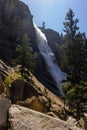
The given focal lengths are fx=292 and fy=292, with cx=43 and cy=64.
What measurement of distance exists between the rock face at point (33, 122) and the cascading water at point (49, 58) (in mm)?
57092

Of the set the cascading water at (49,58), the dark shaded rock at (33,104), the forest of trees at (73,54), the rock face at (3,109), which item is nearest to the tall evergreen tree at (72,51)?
the forest of trees at (73,54)

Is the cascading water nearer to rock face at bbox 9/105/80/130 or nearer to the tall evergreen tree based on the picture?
the tall evergreen tree

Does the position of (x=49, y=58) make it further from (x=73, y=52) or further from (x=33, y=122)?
(x=33, y=122)

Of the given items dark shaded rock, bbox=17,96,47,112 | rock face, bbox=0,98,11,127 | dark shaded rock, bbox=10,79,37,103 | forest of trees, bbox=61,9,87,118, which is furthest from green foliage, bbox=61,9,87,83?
rock face, bbox=0,98,11,127

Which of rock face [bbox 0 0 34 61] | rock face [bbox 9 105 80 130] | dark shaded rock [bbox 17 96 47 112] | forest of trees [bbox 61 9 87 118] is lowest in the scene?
dark shaded rock [bbox 17 96 47 112]

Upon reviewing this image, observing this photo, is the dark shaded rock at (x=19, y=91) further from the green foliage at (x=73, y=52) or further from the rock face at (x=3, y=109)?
the rock face at (x=3, y=109)

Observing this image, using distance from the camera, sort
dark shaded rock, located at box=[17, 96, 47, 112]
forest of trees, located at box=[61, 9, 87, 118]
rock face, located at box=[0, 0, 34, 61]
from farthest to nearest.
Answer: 1. rock face, located at box=[0, 0, 34, 61]
2. forest of trees, located at box=[61, 9, 87, 118]
3. dark shaded rock, located at box=[17, 96, 47, 112]

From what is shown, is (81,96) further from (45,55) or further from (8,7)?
(8,7)

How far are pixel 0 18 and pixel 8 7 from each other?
421 cm

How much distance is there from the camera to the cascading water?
69.4 metres

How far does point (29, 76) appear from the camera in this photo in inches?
2026

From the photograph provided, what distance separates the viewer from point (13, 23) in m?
76.3

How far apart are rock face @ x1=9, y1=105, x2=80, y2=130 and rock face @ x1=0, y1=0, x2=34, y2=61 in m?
60.4

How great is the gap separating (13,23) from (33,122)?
7135 cm
